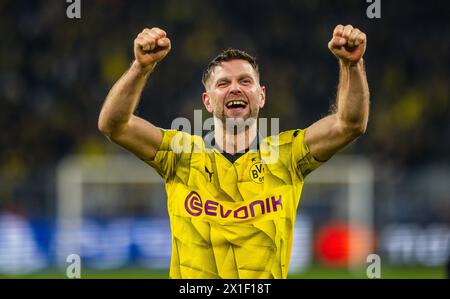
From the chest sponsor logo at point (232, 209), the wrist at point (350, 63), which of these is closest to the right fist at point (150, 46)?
the chest sponsor logo at point (232, 209)

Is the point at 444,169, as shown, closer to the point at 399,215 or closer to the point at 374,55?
the point at 399,215

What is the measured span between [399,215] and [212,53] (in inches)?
243

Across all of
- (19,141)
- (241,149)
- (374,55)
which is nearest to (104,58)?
(19,141)

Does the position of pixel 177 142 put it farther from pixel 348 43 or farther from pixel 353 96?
pixel 348 43

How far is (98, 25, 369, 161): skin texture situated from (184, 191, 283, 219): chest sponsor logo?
35 centimetres

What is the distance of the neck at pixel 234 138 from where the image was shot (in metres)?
5.28

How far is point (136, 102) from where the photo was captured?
16.7ft

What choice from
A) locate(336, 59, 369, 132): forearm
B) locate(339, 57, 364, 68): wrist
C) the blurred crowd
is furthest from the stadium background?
locate(339, 57, 364, 68): wrist

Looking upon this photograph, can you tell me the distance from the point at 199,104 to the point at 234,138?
14.4 meters

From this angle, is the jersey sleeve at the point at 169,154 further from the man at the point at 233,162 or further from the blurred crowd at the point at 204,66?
the blurred crowd at the point at 204,66

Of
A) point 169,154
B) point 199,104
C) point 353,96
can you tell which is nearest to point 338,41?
point 353,96

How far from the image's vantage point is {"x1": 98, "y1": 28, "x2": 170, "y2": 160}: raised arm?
16.0 ft

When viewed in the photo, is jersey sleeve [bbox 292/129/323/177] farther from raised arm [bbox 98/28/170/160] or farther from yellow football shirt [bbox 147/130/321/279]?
raised arm [bbox 98/28/170/160]
